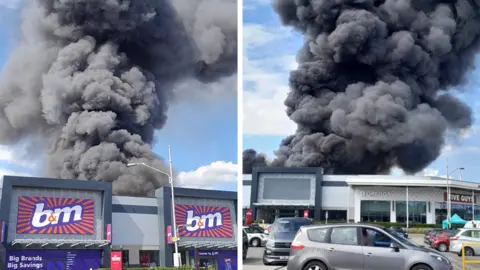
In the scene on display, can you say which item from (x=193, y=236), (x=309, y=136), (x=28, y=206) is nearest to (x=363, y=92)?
(x=309, y=136)

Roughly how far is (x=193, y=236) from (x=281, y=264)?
21.9 metres

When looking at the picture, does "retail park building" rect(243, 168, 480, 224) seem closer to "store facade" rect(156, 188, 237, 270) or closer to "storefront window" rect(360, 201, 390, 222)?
"storefront window" rect(360, 201, 390, 222)

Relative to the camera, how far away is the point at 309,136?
54781 mm

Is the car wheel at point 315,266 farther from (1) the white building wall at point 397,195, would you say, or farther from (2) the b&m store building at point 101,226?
(1) the white building wall at point 397,195

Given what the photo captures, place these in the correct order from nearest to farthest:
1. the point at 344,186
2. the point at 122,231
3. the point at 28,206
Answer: the point at 28,206
the point at 122,231
the point at 344,186

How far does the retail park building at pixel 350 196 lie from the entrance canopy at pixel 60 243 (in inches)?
589

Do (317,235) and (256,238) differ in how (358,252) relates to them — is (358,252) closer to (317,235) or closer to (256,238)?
→ (317,235)

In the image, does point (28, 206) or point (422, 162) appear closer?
point (28, 206)

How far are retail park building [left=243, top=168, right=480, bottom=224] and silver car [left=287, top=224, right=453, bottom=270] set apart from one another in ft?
114

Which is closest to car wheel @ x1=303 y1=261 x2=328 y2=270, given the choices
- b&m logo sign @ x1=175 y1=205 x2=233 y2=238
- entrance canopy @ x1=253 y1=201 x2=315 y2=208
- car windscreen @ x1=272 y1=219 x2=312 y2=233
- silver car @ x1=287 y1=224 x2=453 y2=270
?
silver car @ x1=287 y1=224 x2=453 y2=270

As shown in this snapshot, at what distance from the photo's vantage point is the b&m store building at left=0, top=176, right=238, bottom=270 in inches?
1165

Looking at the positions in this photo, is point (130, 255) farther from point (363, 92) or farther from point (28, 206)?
point (363, 92)

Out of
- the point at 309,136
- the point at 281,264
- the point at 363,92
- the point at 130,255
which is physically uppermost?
the point at 363,92

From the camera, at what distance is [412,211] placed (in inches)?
1742
